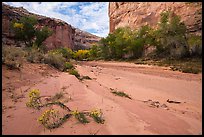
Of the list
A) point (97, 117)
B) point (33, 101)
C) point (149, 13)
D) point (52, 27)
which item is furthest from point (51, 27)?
point (97, 117)

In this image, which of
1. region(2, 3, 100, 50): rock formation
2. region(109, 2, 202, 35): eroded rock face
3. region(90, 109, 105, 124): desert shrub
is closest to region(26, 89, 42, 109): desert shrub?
region(90, 109, 105, 124): desert shrub

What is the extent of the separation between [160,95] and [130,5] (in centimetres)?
4620

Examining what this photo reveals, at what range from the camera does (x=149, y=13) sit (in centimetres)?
4388

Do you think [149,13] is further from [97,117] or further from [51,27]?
[97,117]

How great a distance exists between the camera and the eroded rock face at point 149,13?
31919 mm

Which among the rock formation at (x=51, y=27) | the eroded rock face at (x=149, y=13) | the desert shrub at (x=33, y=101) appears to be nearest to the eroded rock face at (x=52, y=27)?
the rock formation at (x=51, y=27)

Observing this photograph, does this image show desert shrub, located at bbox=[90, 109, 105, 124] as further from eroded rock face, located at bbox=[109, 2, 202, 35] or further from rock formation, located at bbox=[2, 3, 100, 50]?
rock formation, located at bbox=[2, 3, 100, 50]

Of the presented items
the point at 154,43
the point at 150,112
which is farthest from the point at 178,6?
the point at 150,112

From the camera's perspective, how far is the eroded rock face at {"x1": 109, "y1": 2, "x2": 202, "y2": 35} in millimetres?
31919

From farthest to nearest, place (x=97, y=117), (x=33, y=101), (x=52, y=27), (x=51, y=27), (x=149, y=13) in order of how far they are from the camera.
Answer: (x=52, y=27)
(x=51, y=27)
(x=149, y=13)
(x=33, y=101)
(x=97, y=117)

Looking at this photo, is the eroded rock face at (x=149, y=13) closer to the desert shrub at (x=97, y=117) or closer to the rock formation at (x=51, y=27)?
the rock formation at (x=51, y=27)

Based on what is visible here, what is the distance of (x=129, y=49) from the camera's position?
3516cm

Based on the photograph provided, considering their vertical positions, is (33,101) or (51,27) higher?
(51,27)

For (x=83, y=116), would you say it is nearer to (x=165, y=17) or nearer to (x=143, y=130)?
(x=143, y=130)
